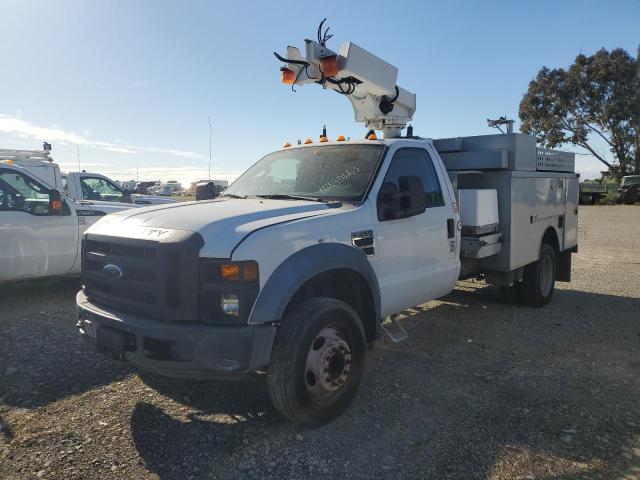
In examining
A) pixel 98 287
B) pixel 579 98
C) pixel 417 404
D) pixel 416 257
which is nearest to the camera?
pixel 98 287

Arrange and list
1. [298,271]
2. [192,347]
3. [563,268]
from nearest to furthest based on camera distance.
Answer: [192,347] < [298,271] < [563,268]

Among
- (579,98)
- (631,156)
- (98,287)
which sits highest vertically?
(579,98)

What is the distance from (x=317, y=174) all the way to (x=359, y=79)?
153 cm

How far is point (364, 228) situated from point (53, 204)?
4988mm

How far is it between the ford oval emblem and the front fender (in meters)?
1.00

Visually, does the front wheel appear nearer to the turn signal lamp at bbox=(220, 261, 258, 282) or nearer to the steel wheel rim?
the steel wheel rim

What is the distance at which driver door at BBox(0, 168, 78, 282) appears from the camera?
661 centimetres

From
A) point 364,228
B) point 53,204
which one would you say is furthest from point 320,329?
point 53,204

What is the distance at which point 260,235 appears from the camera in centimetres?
317

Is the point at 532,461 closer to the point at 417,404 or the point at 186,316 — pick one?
the point at 417,404

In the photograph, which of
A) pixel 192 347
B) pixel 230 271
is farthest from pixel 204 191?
pixel 192 347

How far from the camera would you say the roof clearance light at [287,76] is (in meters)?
5.31

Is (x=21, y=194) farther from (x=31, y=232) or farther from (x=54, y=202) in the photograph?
(x=31, y=232)

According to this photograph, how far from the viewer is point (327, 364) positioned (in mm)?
3488
